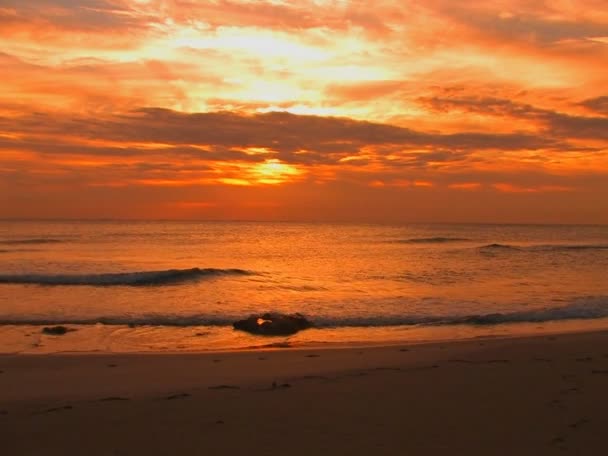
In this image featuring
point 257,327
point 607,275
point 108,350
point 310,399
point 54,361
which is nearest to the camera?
point 310,399

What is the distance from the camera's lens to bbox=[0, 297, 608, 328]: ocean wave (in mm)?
14555

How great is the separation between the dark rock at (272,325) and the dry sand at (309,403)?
2.81 meters

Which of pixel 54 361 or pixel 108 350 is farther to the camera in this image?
pixel 108 350

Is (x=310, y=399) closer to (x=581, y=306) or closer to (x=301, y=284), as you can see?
(x=581, y=306)

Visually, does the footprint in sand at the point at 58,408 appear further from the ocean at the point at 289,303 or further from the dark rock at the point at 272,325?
the dark rock at the point at 272,325

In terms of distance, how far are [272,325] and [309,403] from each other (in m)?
6.55

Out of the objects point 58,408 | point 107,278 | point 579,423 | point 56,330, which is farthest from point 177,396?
point 107,278

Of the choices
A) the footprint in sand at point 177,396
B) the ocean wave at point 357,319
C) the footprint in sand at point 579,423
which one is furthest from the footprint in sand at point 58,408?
the ocean wave at point 357,319

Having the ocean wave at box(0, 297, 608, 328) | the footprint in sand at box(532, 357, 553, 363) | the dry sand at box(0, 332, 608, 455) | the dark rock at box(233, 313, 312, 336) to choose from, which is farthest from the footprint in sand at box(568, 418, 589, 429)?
the ocean wave at box(0, 297, 608, 328)

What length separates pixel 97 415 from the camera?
21.1 ft

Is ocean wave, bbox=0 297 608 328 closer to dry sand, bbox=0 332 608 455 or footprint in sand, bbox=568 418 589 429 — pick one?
dry sand, bbox=0 332 608 455

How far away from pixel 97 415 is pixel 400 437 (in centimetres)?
342

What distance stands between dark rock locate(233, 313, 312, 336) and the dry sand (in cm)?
281

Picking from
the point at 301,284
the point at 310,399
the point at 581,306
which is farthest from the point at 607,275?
the point at 310,399
